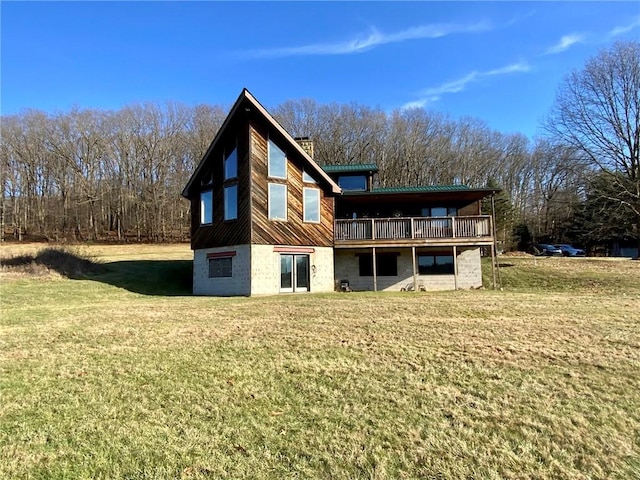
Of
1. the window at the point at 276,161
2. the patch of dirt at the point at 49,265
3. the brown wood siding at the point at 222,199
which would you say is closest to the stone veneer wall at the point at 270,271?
the brown wood siding at the point at 222,199

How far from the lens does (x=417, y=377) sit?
6.72 m

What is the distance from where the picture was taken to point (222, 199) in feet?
65.6

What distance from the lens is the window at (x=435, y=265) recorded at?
77.7 feet

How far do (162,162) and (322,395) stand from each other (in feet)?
168

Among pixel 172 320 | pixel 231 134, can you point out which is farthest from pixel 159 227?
pixel 172 320

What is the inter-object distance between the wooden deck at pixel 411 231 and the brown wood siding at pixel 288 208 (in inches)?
47.7

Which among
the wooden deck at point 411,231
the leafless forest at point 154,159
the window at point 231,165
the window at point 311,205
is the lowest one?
the wooden deck at point 411,231

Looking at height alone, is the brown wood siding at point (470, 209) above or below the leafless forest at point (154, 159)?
below

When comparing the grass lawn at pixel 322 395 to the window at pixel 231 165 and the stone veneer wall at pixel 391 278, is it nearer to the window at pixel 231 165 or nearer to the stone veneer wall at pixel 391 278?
the window at pixel 231 165

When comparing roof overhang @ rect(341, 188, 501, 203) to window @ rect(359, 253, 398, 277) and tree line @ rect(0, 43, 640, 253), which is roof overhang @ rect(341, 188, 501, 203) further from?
tree line @ rect(0, 43, 640, 253)

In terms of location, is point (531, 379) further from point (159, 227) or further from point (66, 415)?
point (159, 227)

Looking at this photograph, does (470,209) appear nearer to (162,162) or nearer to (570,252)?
(570,252)

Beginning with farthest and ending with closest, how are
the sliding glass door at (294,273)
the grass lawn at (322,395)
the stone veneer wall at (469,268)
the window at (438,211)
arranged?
the window at (438,211), the stone veneer wall at (469,268), the sliding glass door at (294,273), the grass lawn at (322,395)

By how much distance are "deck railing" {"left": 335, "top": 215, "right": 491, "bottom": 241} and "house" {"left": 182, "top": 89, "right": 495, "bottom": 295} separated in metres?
0.05
